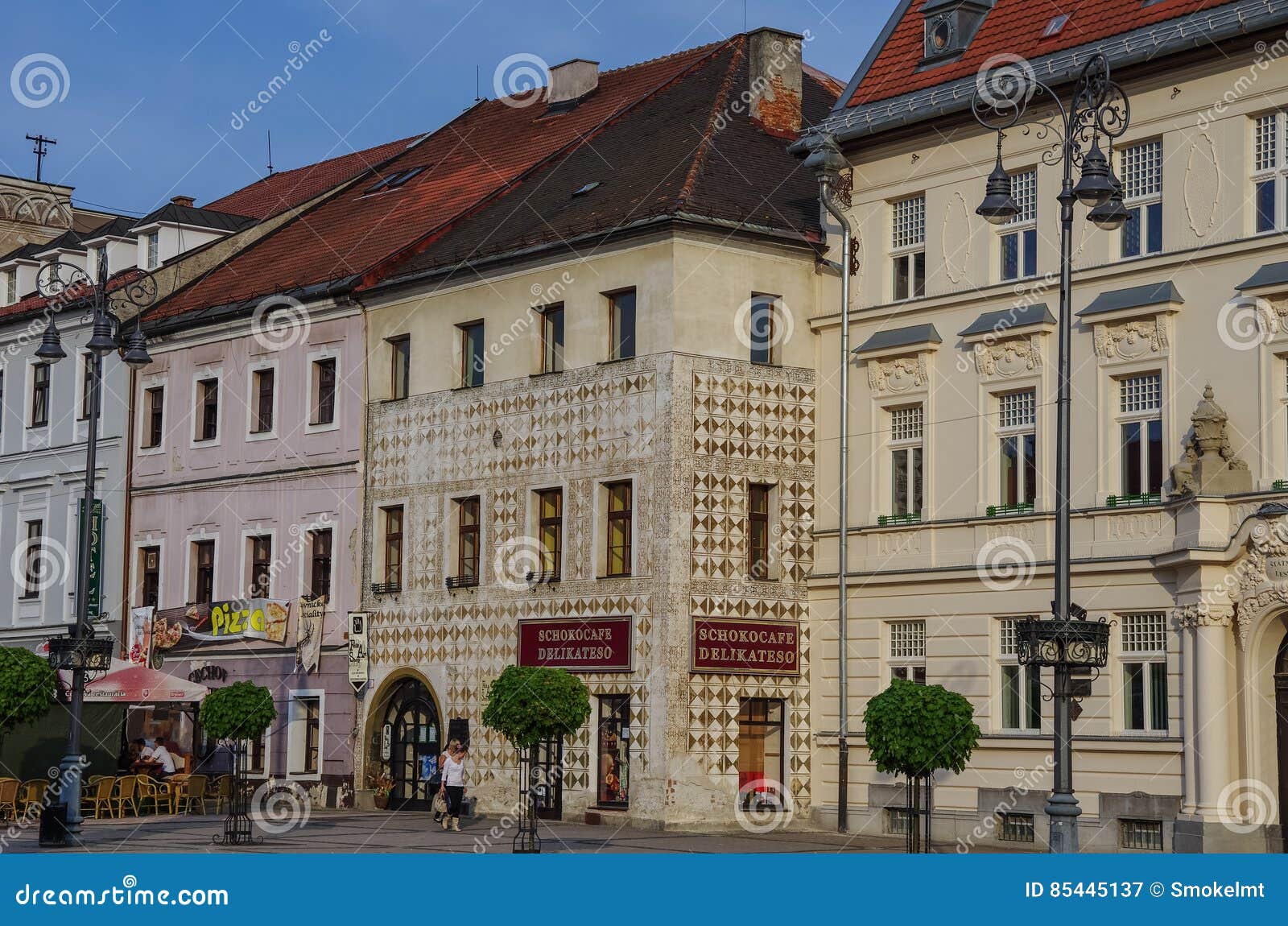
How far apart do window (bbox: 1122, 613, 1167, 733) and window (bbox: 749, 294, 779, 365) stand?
28.0 ft

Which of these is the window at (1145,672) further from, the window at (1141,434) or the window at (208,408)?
the window at (208,408)

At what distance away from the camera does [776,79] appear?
42406mm

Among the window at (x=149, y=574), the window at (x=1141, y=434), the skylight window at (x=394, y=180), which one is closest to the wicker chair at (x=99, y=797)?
the window at (x=149, y=574)

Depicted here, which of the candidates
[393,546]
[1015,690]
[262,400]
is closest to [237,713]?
[393,546]

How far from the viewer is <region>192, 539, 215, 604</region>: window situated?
47.3 metres

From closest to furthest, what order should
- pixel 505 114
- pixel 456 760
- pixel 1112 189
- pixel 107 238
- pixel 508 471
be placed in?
pixel 1112 189 < pixel 456 760 < pixel 508 471 < pixel 505 114 < pixel 107 238

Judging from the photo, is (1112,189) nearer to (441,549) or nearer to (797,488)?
(797,488)

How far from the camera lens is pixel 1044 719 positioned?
109ft

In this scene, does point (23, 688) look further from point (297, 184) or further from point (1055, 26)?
point (297, 184)

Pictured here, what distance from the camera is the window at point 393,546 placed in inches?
1666

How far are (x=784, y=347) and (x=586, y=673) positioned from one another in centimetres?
675

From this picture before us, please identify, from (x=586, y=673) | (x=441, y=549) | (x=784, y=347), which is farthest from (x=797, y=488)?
(x=441, y=549)

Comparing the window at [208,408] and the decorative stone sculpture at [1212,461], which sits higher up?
the window at [208,408]

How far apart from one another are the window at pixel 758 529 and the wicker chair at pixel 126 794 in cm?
1194
